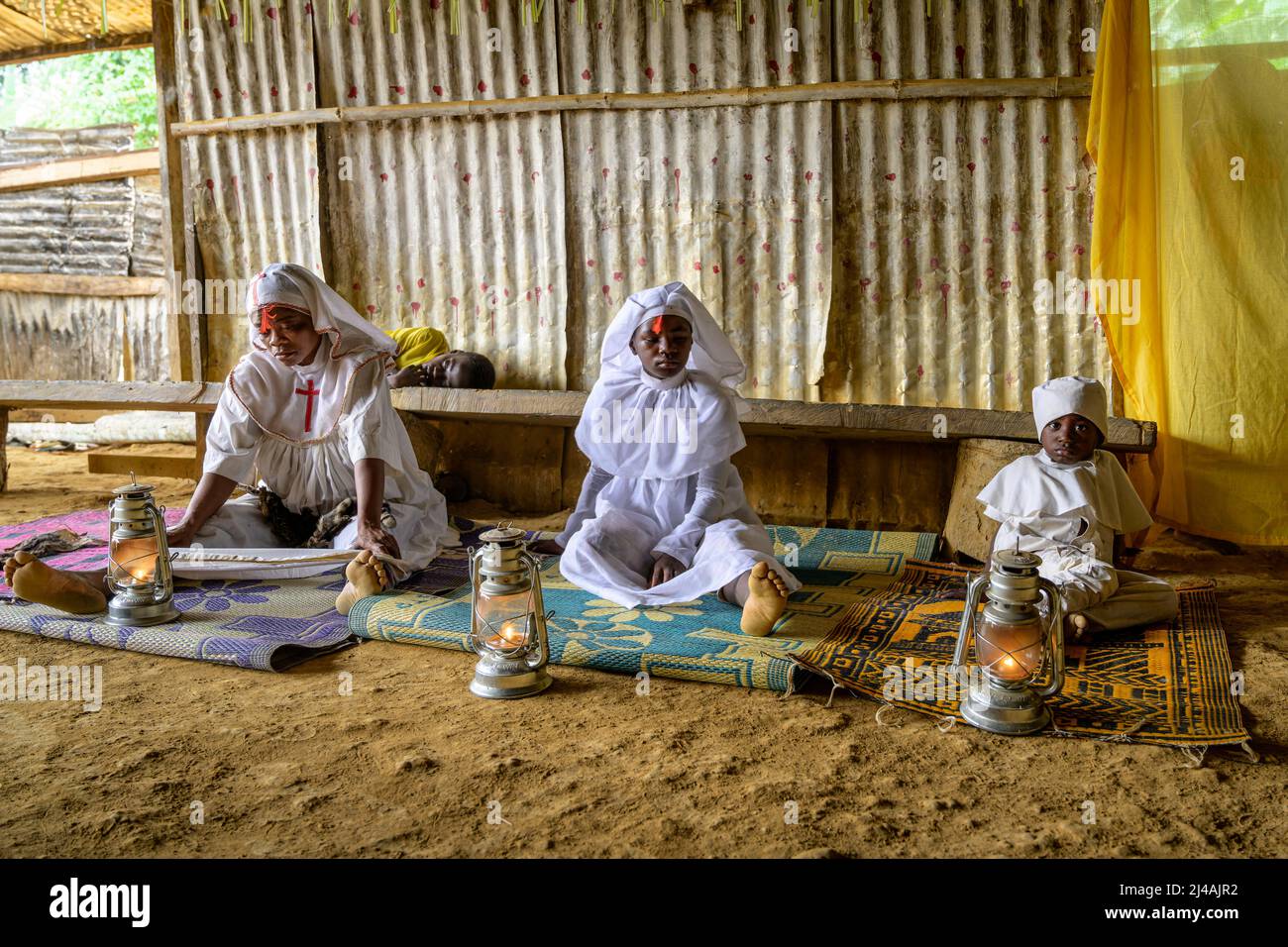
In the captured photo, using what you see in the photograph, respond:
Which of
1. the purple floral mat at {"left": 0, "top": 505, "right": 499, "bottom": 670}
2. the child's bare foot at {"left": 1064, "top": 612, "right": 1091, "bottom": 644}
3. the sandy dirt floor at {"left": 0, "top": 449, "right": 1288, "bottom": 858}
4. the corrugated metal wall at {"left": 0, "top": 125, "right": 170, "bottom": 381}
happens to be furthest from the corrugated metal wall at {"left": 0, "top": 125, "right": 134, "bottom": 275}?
the child's bare foot at {"left": 1064, "top": 612, "right": 1091, "bottom": 644}

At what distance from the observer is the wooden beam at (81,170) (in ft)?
31.1

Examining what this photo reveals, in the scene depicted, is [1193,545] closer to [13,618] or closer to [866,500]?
[866,500]

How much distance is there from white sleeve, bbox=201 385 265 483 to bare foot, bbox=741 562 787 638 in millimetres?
2415

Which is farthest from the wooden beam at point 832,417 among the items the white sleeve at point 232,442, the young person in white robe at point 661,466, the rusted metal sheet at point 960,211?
the white sleeve at point 232,442

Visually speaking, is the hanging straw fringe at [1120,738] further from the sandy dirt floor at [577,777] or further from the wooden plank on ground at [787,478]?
the wooden plank on ground at [787,478]

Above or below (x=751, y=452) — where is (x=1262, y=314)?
above

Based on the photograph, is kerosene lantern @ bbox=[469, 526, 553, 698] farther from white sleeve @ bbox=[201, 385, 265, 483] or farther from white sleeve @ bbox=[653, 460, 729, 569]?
white sleeve @ bbox=[201, 385, 265, 483]

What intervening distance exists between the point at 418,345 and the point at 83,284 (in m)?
5.18

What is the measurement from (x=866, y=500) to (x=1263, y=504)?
6.51 feet

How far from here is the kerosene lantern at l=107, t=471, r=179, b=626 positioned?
370 centimetres

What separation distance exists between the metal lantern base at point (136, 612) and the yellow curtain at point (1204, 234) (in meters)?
4.61
